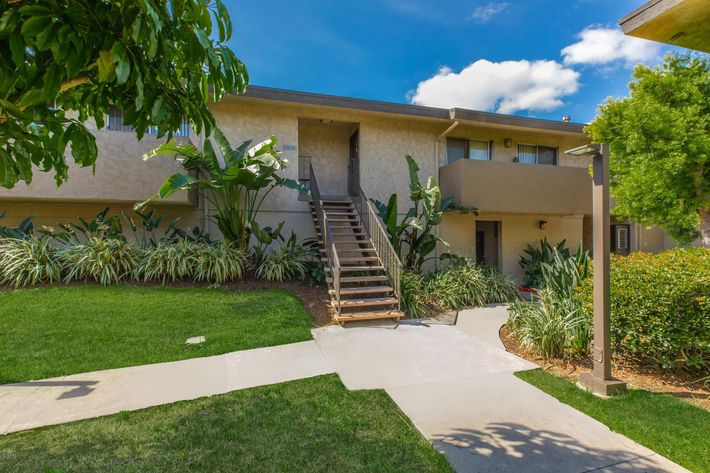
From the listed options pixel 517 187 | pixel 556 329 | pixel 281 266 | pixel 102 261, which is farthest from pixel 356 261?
pixel 517 187

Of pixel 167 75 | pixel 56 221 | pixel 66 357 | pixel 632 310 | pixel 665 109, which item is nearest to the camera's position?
pixel 167 75

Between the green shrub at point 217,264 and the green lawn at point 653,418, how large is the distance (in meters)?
6.68

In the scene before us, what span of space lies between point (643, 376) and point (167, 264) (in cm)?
906

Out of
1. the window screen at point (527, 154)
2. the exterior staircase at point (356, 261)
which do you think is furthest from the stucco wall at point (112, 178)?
the window screen at point (527, 154)

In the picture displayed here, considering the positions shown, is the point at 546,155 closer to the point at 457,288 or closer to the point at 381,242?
the point at 457,288

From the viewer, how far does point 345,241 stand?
28.8 ft

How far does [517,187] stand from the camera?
10.4 m

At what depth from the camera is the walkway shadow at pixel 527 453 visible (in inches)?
101

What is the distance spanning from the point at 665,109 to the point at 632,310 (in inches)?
276

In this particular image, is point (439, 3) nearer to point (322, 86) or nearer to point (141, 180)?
point (322, 86)

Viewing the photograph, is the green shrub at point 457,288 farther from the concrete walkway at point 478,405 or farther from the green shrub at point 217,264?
the green shrub at point 217,264

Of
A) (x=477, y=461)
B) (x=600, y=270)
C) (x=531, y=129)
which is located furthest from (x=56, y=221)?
(x=531, y=129)

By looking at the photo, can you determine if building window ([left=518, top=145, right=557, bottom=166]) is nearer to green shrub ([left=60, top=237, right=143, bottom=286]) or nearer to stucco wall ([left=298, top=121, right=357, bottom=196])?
stucco wall ([left=298, top=121, right=357, bottom=196])

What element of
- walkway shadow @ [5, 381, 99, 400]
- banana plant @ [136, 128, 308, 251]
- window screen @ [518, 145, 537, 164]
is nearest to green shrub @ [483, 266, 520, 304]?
window screen @ [518, 145, 537, 164]
